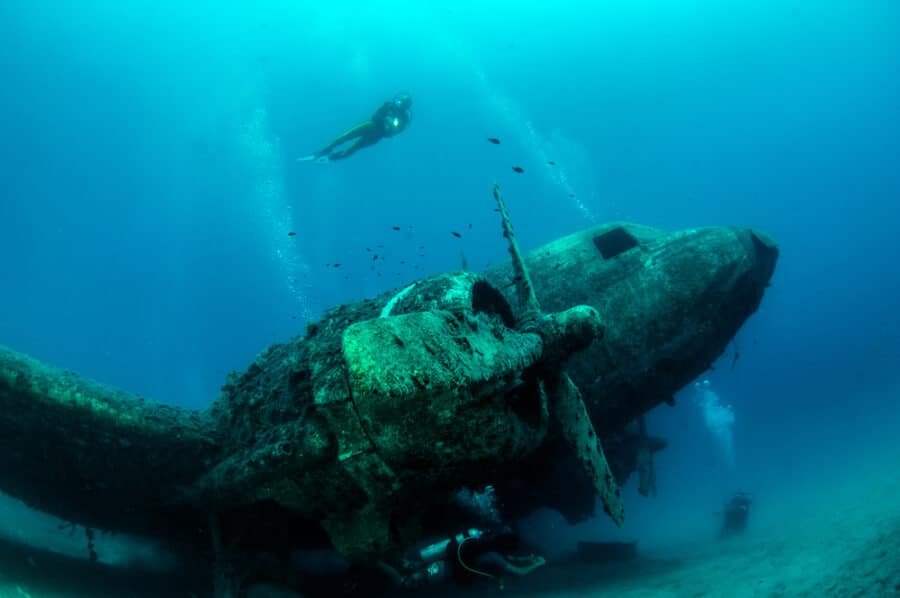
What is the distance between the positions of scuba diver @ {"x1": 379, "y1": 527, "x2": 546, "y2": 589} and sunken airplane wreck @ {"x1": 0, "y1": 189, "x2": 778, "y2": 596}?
2.11 ft

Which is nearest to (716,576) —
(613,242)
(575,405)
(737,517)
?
(575,405)

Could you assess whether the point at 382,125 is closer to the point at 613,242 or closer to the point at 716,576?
the point at 613,242

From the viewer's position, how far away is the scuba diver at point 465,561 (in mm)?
5922

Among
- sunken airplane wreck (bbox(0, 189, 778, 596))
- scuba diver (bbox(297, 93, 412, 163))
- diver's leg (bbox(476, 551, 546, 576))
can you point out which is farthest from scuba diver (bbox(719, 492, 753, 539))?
scuba diver (bbox(297, 93, 412, 163))

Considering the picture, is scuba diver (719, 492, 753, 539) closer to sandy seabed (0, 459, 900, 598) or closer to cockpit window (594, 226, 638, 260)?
sandy seabed (0, 459, 900, 598)

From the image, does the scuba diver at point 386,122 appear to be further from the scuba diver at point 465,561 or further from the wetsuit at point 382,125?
the scuba diver at point 465,561

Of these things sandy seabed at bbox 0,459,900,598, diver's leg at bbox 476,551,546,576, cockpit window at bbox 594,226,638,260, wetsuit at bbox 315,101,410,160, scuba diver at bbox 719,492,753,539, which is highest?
wetsuit at bbox 315,101,410,160

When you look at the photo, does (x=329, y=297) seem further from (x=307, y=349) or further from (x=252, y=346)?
(x=307, y=349)

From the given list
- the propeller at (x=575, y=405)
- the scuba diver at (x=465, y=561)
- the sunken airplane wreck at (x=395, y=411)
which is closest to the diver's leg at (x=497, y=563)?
the scuba diver at (x=465, y=561)

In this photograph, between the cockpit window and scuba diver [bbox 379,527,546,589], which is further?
the cockpit window

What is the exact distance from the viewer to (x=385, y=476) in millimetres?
3486

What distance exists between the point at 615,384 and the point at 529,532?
333 inches

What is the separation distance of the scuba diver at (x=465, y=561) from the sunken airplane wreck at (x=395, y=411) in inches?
25.3

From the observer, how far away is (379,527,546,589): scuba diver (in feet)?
19.4
